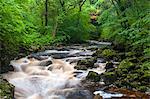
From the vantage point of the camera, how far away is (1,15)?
1195 centimetres

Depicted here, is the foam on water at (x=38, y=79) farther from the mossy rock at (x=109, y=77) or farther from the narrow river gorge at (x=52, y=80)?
the mossy rock at (x=109, y=77)

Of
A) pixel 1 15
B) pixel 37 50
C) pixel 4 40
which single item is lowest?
pixel 37 50

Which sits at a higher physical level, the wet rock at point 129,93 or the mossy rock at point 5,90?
the mossy rock at point 5,90

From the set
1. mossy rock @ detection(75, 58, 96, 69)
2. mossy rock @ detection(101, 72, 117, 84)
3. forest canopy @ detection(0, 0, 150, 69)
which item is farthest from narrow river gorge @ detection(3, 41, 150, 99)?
forest canopy @ detection(0, 0, 150, 69)

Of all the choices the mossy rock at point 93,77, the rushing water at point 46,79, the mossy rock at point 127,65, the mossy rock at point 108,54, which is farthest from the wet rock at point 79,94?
the mossy rock at point 108,54

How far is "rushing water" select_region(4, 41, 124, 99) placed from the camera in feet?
33.3

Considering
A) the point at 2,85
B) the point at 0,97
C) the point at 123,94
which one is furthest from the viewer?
the point at 123,94

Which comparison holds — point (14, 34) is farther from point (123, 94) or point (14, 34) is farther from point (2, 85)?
point (123, 94)

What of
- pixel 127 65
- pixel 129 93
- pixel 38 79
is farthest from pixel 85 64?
pixel 129 93

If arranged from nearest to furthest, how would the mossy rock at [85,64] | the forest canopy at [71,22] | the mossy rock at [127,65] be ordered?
1. the mossy rock at [127,65]
2. the mossy rock at [85,64]
3. the forest canopy at [71,22]

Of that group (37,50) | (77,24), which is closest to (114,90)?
(37,50)

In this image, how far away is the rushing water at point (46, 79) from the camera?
33.3ft

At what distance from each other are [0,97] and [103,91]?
383 centimetres

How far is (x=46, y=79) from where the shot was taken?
12.2 meters
